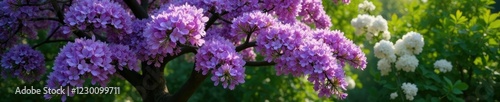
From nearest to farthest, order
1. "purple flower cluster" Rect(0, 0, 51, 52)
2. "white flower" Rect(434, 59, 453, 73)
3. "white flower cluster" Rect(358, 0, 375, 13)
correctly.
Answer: "purple flower cluster" Rect(0, 0, 51, 52) → "white flower" Rect(434, 59, 453, 73) → "white flower cluster" Rect(358, 0, 375, 13)

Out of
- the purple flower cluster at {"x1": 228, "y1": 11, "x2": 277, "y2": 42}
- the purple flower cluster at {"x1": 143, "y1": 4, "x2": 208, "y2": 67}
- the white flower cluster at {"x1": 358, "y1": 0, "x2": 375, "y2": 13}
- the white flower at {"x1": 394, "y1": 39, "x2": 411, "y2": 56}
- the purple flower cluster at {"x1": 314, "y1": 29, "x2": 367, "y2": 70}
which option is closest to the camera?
the purple flower cluster at {"x1": 143, "y1": 4, "x2": 208, "y2": 67}

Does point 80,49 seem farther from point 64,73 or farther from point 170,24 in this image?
point 170,24

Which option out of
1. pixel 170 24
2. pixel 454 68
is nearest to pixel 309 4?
pixel 170 24

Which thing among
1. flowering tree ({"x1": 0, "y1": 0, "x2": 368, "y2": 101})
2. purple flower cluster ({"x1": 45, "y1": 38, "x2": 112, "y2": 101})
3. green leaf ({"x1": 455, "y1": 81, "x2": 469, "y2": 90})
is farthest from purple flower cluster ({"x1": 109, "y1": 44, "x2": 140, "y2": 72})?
green leaf ({"x1": 455, "y1": 81, "x2": 469, "y2": 90})

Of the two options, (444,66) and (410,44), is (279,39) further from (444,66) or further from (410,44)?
(444,66)

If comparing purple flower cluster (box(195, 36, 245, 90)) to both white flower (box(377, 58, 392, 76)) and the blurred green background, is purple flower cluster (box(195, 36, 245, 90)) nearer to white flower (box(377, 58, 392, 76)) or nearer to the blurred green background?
the blurred green background

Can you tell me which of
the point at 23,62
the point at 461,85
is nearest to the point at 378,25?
the point at 461,85

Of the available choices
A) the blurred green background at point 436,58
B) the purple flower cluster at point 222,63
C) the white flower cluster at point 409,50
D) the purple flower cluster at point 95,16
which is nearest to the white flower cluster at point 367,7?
the blurred green background at point 436,58
